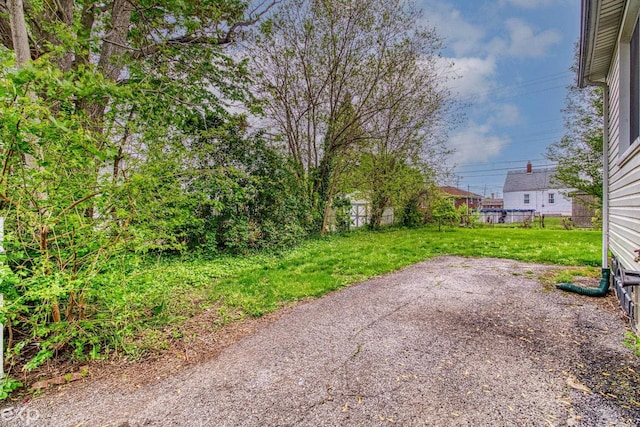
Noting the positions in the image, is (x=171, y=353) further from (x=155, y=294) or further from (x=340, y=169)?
(x=340, y=169)

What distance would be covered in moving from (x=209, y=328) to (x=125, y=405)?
3.79ft

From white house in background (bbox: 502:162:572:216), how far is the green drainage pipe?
27.5 m

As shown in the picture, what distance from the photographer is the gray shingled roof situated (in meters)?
28.1

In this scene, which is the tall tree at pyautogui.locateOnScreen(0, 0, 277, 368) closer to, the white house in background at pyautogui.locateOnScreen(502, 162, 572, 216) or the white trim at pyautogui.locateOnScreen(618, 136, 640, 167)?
the white trim at pyautogui.locateOnScreen(618, 136, 640, 167)

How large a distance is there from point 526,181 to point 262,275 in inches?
1318

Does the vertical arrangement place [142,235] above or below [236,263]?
above

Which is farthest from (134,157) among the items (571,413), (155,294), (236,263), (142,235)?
(571,413)

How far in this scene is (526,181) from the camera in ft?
96.5

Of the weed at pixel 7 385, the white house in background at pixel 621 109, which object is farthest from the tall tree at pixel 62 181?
the white house in background at pixel 621 109

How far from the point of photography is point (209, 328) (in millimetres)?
2977

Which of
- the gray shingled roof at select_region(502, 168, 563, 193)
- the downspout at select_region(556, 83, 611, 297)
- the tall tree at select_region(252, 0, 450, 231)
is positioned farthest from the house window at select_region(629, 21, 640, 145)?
the gray shingled roof at select_region(502, 168, 563, 193)

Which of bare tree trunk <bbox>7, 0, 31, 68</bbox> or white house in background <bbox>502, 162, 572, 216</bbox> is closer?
bare tree trunk <bbox>7, 0, 31, 68</bbox>

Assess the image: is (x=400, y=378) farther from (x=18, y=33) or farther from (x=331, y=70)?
(x=331, y=70)

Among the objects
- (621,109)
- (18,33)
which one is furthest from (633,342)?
(18,33)
